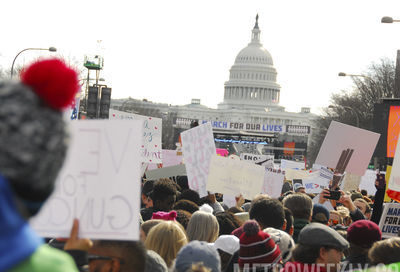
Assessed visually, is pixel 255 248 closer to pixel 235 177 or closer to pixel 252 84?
pixel 235 177

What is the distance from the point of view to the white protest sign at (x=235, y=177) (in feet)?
28.2

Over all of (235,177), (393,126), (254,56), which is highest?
(254,56)

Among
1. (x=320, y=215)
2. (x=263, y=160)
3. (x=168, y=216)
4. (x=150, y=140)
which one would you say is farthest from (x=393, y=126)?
(x=263, y=160)

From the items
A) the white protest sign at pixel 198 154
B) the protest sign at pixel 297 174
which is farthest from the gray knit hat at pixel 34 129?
the protest sign at pixel 297 174

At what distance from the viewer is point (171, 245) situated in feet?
16.3

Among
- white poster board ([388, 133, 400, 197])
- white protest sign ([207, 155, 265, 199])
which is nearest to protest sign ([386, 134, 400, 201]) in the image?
white poster board ([388, 133, 400, 197])

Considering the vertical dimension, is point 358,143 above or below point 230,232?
above

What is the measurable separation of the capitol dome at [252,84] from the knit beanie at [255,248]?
16197 cm

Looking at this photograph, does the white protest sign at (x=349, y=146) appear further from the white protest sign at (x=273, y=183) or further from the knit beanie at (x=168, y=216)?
the knit beanie at (x=168, y=216)

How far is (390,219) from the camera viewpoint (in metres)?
7.00

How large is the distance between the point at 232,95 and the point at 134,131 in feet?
551

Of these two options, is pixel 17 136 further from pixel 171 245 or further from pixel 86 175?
pixel 171 245

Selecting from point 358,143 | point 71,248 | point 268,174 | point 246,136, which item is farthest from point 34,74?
point 246,136

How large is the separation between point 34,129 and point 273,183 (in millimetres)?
10351
